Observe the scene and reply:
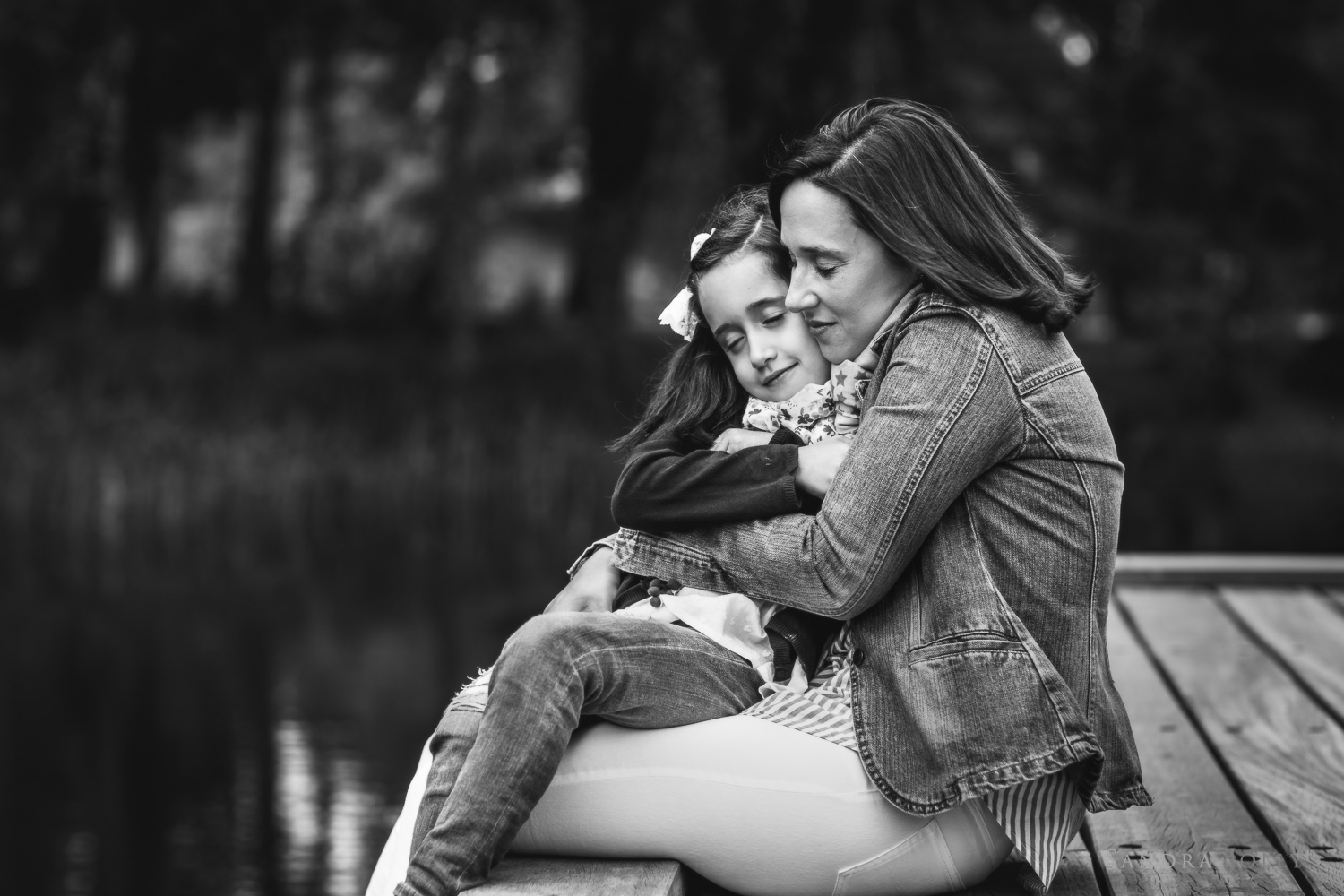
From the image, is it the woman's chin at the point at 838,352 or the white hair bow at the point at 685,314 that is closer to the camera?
the woman's chin at the point at 838,352

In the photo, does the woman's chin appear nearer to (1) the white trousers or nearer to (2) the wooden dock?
(1) the white trousers

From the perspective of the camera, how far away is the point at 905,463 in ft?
7.00

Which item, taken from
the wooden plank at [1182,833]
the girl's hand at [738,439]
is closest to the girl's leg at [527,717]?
the girl's hand at [738,439]

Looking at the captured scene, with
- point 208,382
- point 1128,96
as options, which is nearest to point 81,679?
point 208,382

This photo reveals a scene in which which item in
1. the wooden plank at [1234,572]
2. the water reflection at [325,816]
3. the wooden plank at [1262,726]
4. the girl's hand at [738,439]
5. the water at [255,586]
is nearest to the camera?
the girl's hand at [738,439]

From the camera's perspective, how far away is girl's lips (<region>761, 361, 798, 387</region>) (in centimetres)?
251

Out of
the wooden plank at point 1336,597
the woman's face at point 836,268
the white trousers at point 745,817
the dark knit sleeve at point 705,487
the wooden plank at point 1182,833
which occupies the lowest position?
the wooden plank at point 1336,597

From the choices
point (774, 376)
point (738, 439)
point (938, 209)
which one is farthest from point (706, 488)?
point (938, 209)

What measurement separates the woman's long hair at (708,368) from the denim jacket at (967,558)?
329 mm

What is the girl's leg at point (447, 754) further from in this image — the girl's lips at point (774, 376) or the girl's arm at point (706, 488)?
the girl's lips at point (774, 376)

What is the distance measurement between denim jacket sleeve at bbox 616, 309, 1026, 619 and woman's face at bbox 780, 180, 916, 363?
0.37 ft

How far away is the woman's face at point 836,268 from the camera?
2.29 meters

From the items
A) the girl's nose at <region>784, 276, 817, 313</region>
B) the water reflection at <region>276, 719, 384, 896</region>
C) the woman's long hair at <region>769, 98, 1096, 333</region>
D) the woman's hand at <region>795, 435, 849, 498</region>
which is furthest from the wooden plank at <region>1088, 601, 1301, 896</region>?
the water reflection at <region>276, 719, 384, 896</region>

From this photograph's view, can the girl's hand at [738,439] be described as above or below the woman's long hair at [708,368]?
below
